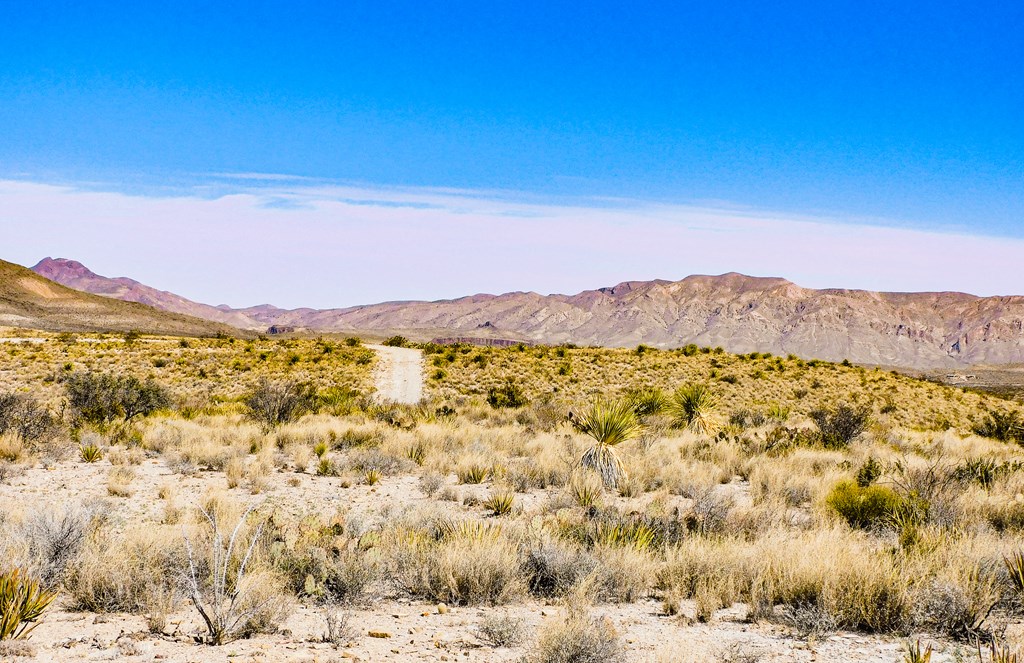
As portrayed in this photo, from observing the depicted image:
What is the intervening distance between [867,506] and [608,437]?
161 inches

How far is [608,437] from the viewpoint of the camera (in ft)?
38.0

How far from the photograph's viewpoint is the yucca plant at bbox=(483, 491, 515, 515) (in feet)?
31.5

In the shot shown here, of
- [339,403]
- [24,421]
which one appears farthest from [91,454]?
[339,403]

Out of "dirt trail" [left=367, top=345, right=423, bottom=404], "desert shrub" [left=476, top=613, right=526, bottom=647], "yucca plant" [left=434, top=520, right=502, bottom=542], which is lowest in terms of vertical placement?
"dirt trail" [left=367, top=345, right=423, bottom=404]

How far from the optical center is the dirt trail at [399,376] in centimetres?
2994

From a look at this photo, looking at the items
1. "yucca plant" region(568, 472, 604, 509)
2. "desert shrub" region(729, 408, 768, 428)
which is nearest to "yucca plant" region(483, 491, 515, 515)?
"yucca plant" region(568, 472, 604, 509)

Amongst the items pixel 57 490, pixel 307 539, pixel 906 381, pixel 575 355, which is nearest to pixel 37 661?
pixel 307 539

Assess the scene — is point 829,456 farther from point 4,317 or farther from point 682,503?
point 4,317

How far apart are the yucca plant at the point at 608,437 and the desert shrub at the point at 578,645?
6532mm

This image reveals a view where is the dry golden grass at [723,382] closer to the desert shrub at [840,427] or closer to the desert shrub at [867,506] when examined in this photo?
the desert shrub at [840,427]

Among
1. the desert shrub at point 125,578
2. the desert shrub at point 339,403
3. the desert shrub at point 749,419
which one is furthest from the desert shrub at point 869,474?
the desert shrub at point 339,403

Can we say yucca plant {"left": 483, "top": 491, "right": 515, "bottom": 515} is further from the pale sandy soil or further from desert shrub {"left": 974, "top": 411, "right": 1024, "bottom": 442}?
desert shrub {"left": 974, "top": 411, "right": 1024, "bottom": 442}

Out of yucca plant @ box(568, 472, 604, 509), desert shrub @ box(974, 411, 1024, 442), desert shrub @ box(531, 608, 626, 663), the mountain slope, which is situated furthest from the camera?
the mountain slope

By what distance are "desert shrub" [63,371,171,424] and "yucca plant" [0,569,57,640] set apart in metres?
12.9
